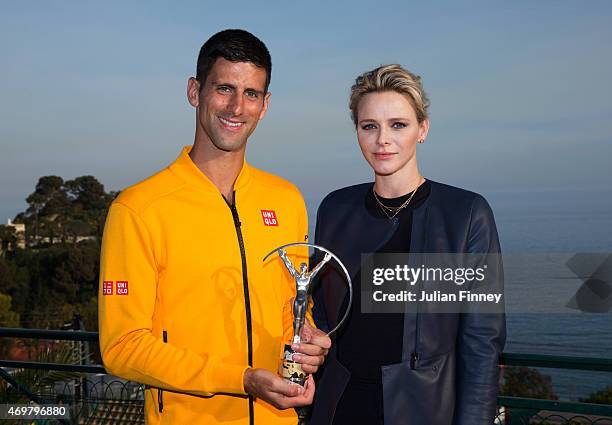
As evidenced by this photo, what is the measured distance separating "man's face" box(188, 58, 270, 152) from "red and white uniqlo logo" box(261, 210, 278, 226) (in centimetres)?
30

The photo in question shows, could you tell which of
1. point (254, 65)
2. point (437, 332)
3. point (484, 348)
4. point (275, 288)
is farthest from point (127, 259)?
point (484, 348)

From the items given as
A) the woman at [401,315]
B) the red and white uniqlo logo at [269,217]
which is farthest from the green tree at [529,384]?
the red and white uniqlo logo at [269,217]

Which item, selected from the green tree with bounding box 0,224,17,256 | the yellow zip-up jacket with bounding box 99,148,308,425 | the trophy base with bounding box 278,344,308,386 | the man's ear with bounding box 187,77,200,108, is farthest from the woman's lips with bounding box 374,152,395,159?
the green tree with bounding box 0,224,17,256

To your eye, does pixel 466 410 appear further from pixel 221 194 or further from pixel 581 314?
pixel 581 314

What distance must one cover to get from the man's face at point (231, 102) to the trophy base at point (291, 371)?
913 mm

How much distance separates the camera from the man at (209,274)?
2.67 meters

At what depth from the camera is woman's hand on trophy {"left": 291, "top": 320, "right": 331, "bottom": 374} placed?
2648 mm

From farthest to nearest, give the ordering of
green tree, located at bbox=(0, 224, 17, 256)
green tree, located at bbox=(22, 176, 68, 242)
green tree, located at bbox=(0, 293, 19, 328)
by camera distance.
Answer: green tree, located at bbox=(22, 176, 68, 242) < green tree, located at bbox=(0, 224, 17, 256) < green tree, located at bbox=(0, 293, 19, 328)

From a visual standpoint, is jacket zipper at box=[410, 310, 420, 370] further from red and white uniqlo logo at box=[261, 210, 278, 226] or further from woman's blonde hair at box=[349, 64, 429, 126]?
woman's blonde hair at box=[349, 64, 429, 126]

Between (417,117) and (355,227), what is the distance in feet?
1.84

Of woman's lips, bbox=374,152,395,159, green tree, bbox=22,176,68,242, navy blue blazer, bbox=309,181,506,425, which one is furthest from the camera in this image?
green tree, bbox=22,176,68,242

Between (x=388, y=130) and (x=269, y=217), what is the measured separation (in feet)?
2.08

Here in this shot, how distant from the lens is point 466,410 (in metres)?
2.80

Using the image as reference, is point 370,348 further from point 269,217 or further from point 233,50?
point 233,50
